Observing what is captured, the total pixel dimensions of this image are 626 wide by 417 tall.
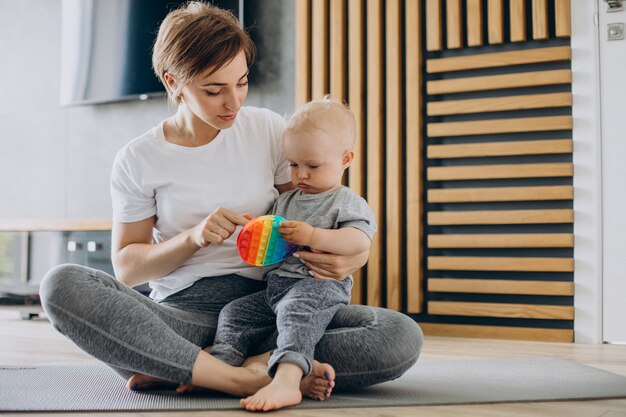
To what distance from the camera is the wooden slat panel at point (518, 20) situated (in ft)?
10.1

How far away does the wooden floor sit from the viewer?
56.9 inches

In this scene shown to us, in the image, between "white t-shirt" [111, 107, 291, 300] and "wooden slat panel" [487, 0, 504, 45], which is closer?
"white t-shirt" [111, 107, 291, 300]

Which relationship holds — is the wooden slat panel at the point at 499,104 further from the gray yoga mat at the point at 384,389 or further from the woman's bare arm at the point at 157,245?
the woman's bare arm at the point at 157,245

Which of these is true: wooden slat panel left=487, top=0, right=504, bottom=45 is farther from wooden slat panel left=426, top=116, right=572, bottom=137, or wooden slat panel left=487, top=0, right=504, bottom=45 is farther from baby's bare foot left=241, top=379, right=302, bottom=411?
baby's bare foot left=241, top=379, right=302, bottom=411

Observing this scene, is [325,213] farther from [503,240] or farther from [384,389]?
[503,240]

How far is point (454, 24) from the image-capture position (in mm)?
3215

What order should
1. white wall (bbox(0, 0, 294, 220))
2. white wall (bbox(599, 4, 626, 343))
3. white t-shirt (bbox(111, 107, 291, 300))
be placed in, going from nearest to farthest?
white t-shirt (bbox(111, 107, 291, 300)), white wall (bbox(599, 4, 626, 343)), white wall (bbox(0, 0, 294, 220))

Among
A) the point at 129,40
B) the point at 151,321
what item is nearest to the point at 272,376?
the point at 151,321

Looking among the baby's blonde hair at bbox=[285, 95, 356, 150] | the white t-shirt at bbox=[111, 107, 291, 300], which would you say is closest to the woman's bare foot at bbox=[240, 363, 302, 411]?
the white t-shirt at bbox=[111, 107, 291, 300]

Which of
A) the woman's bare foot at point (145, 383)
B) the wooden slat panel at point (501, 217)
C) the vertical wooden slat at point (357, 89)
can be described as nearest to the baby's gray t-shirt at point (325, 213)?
the woman's bare foot at point (145, 383)

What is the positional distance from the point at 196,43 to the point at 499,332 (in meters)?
1.95

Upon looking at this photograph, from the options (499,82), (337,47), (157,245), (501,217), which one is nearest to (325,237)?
(157,245)

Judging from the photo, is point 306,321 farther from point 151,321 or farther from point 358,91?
point 358,91

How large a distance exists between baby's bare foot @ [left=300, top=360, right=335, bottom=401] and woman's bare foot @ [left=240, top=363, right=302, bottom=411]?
8 centimetres
